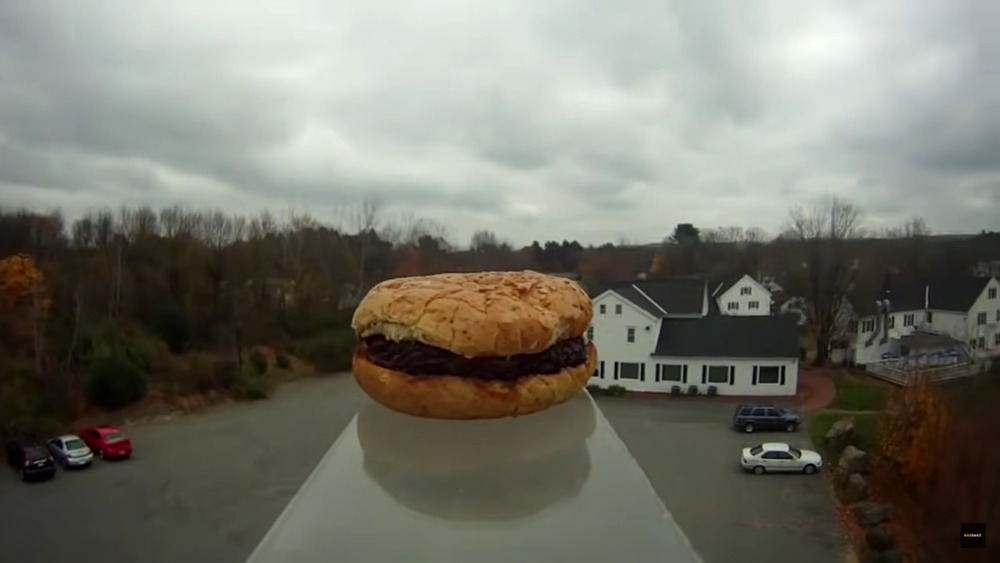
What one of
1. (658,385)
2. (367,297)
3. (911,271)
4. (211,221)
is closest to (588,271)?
(658,385)

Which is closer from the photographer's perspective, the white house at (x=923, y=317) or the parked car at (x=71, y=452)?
the parked car at (x=71, y=452)

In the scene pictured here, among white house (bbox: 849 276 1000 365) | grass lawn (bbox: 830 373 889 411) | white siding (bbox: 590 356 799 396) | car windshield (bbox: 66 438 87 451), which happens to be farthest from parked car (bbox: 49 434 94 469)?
white house (bbox: 849 276 1000 365)

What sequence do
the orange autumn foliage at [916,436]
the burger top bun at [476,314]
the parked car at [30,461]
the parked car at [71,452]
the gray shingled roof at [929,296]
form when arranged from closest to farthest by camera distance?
the burger top bun at [476,314] < the orange autumn foliage at [916,436] < the parked car at [30,461] < the parked car at [71,452] < the gray shingled roof at [929,296]

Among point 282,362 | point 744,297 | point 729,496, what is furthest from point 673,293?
point 282,362

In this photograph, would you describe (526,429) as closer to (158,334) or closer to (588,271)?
(158,334)

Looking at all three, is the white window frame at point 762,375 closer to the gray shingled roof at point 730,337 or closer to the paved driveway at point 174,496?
the gray shingled roof at point 730,337

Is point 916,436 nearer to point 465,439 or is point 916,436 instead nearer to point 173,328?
point 465,439

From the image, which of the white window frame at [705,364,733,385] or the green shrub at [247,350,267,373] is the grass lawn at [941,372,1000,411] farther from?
the green shrub at [247,350,267,373]

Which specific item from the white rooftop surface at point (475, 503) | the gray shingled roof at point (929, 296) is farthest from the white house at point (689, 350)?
the white rooftop surface at point (475, 503)
